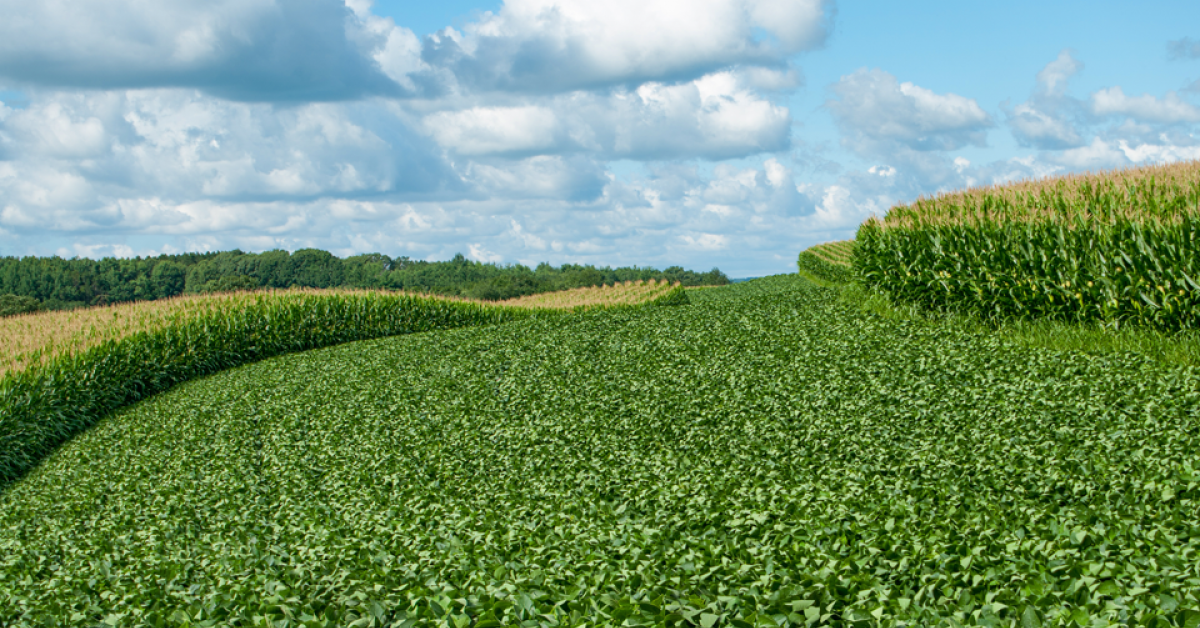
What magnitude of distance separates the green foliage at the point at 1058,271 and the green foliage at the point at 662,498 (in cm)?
135

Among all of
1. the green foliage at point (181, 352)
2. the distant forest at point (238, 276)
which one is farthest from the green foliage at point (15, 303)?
the green foliage at point (181, 352)

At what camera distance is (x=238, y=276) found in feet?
197

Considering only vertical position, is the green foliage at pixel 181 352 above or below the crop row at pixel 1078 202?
below

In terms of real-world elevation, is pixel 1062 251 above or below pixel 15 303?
above

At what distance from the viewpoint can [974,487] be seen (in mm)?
6258

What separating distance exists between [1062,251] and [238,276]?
6143 centimetres

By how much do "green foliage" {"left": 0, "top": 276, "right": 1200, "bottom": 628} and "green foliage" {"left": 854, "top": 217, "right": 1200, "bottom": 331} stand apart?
1352 millimetres

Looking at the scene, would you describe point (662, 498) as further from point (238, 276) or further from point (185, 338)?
point (238, 276)

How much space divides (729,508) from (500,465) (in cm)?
278

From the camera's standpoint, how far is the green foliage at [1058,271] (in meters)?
10.0

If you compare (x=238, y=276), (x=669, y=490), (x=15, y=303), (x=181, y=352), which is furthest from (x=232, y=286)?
(x=238, y=276)

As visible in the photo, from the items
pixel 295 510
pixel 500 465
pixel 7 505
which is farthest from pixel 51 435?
pixel 500 465

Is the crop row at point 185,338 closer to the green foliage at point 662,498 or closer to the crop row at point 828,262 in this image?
the green foliage at point 662,498

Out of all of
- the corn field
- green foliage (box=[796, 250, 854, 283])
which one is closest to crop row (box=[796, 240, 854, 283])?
green foliage (box=[796, 250, 854, 283])
